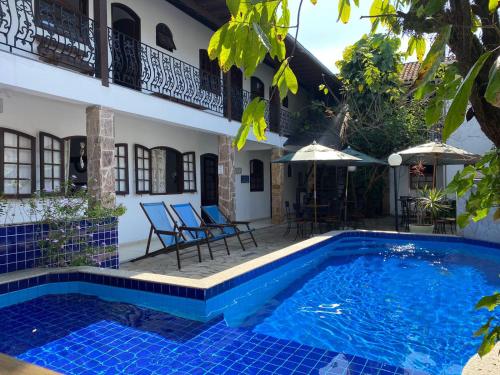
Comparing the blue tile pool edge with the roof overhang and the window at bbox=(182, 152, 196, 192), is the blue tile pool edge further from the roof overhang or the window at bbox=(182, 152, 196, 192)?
the window at bbox=(182, 152, 196, 192)

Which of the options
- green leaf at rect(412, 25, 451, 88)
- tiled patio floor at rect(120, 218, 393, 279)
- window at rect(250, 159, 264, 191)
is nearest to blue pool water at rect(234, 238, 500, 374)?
tiled patio floor at rect(120, 218, 393, 279)

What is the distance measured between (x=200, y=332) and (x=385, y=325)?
2149 millimetres

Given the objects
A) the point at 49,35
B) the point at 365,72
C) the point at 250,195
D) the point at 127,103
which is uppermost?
the point at 365,72

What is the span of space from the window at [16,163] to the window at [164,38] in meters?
4.29

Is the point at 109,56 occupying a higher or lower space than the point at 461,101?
higher

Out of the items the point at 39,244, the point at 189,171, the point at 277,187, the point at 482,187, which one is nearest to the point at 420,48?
the point at 482,187

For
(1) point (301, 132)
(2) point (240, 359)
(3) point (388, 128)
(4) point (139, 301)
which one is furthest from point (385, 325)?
(1) point (301, 132)

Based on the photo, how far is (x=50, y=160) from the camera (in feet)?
24.6

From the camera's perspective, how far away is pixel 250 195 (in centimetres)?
1491

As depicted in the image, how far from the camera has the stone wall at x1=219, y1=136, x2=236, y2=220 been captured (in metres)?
11.0

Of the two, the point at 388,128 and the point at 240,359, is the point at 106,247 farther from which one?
the point at 388,128

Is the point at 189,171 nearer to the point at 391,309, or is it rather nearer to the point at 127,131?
the point at 127,131

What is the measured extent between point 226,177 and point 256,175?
4739 mm

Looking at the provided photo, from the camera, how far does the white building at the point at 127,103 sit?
6520 millimetres
